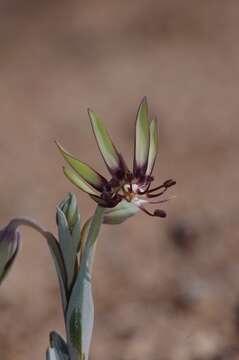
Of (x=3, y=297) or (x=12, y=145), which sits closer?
(x=3, y=297)

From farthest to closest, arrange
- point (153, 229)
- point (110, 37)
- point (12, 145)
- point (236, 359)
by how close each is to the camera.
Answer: point (110, 37) < point (12, 145) < point (153, 229) < point (236, 359)

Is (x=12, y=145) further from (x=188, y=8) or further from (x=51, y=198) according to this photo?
(x=188, y=8)

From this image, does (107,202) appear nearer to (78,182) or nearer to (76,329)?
(78,182)

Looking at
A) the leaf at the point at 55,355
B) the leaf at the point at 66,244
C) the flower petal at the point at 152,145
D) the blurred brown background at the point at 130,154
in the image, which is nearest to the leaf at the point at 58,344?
the leaf at the point at 55,355

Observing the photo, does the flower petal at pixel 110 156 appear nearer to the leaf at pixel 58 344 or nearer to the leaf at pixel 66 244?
the leaf at pixel 66 244

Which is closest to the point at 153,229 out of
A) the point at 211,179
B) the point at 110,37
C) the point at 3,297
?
the point at 211,179

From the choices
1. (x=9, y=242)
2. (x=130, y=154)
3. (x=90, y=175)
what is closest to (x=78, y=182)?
(x=90, y=175)

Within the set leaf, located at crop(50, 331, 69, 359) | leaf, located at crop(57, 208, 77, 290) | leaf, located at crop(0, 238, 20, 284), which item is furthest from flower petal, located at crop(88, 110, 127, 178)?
leaf, located at crop(50, 331, 69, 359)
